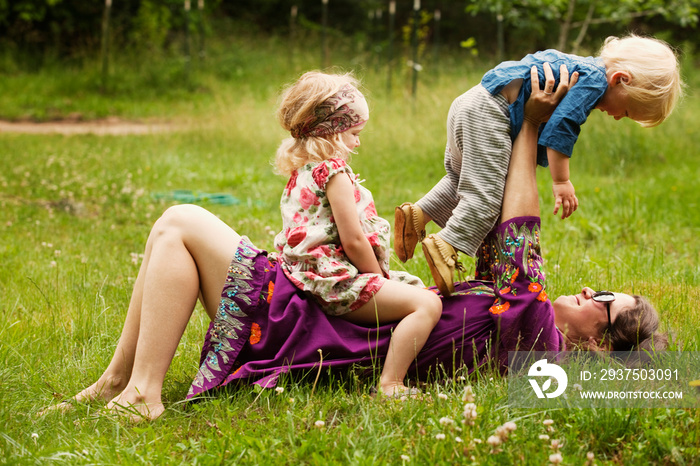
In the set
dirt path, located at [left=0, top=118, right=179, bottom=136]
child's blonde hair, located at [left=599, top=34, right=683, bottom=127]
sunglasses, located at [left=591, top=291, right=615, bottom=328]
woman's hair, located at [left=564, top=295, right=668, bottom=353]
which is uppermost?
child's blonde hair, located at [left=599, top=34, right=683, bottom=127]

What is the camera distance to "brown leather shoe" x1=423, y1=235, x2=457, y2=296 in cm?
248

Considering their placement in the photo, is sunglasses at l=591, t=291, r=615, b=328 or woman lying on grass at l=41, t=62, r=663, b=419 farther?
sunglasses at l=591, t=291, r=615, b=328

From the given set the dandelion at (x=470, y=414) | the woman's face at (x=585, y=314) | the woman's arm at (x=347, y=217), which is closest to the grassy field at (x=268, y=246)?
the dandelion at (x=470, y=414)

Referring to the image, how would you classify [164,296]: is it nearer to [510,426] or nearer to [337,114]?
[337,114]

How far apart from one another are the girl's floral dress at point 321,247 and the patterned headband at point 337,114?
0.47ft

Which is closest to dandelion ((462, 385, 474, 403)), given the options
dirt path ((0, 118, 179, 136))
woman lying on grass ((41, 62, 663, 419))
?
woman lying on grass ((41, 62, 663, 419))

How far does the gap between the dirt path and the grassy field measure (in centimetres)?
71

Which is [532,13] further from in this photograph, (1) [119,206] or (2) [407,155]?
(1) [119,206]

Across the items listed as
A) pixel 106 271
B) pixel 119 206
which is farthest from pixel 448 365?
pixel 119 206

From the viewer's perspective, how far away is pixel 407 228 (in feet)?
9.16

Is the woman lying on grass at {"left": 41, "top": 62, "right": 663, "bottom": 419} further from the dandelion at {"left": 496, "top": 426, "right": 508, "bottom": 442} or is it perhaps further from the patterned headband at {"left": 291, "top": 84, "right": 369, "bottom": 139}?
the dandelion at {"left": 496, "top": 426, "right": 508, "bottom": 442}

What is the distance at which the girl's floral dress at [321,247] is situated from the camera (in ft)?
7.86

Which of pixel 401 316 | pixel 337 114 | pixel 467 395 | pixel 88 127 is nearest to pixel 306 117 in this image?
pixel 337 114

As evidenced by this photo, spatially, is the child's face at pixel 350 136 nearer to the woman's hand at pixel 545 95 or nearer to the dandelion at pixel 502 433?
A: the woman's hand at pixel 545 95
